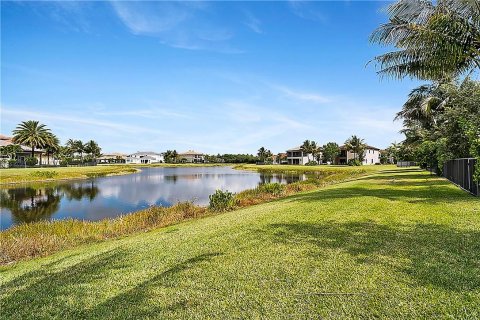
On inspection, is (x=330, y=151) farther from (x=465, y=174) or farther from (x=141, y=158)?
(x=141, y=158)

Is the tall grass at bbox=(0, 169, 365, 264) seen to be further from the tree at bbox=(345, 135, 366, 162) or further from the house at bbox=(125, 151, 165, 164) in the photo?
the house at bbox=(125, 151, 165, 164)

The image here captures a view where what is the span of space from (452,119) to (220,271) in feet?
67.5

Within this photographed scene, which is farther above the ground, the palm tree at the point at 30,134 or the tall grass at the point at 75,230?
the palm tree at the point at 30,134

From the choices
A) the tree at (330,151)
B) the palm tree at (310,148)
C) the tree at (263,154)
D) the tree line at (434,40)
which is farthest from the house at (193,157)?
the tree line at (434,40)

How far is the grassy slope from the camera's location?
4285mm

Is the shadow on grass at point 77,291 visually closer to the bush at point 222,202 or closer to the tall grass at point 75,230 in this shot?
the tall grass at point 75,230

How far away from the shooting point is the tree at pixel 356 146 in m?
90.9

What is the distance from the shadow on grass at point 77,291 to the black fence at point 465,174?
46.1ft

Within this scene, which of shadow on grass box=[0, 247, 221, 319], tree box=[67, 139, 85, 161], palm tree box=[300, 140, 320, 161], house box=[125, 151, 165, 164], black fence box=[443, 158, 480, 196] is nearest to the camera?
shadow on grass box=[0, 247, 221, 319]

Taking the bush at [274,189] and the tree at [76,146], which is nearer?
the bush at [274,189]

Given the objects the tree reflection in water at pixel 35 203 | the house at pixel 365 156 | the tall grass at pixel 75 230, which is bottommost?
the tree reflection in water at pixel 35 203

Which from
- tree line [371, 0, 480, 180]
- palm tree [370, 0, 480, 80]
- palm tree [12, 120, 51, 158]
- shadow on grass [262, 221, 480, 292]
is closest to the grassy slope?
shadow on grass [262, 221, 480, 292]

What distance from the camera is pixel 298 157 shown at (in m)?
115

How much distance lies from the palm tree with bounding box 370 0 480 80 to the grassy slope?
20.5ft
